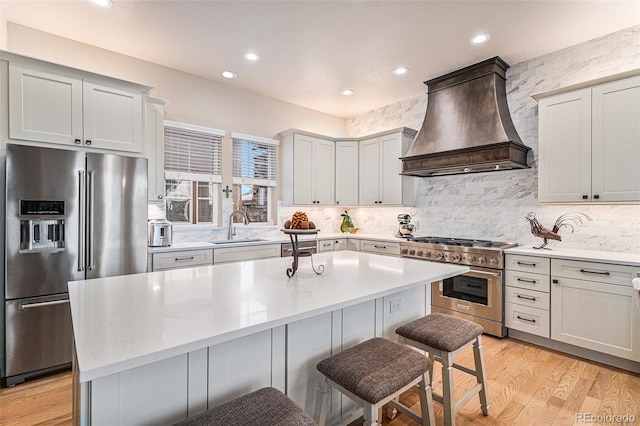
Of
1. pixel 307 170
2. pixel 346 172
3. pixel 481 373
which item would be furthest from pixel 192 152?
pixel 481 373

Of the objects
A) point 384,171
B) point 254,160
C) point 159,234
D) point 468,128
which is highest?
point 468,128

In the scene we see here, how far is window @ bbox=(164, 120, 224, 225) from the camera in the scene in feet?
12.5

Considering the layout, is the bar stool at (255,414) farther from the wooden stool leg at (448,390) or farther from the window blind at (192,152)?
the window blind at (192,152)

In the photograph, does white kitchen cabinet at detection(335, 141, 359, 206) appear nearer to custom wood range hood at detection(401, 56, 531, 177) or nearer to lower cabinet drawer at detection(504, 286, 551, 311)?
custom wood range hood at detection(401, 56, 531, 177)

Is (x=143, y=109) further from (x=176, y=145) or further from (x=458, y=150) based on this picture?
(x=458, y=150)

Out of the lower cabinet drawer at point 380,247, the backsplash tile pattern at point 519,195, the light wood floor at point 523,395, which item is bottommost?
the light wood floor at point 523,395

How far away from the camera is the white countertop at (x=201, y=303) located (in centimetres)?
92

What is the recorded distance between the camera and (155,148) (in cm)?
339

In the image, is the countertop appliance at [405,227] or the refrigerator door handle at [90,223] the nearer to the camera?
the refrigerator door handle at [90,223]

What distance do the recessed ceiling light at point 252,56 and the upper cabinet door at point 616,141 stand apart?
10.8 ft

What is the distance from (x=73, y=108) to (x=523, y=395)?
4.20 m

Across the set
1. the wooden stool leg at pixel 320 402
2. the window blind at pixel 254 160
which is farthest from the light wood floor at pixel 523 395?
the window blind at pixel 254 160

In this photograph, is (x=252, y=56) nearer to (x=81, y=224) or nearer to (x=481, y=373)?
(x=81, y=224)

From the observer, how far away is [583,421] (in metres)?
1.96
